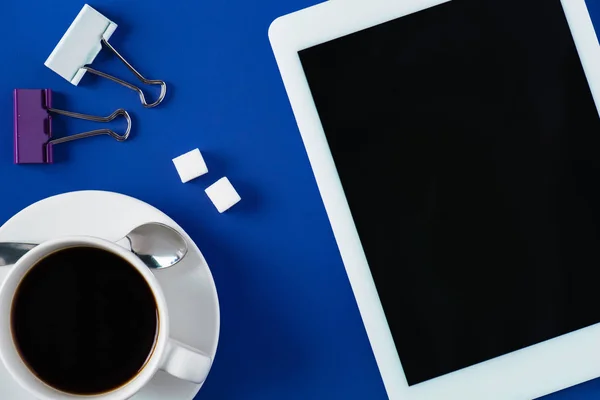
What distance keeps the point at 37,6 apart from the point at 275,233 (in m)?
0.31

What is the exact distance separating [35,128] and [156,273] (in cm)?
19

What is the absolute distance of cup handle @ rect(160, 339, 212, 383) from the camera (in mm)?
460

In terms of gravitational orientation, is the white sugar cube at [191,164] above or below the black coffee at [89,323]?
above

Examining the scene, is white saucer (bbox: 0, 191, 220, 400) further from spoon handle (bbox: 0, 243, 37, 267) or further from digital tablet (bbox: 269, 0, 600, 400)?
digital tablet (bbox: 269, 0, 600, 400)

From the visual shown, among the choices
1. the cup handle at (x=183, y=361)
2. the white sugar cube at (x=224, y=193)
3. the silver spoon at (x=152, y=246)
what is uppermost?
the white sugar cube at (x=224, y=193)

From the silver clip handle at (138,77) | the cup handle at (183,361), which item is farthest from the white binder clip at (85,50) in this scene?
the cup handle at (183,361)

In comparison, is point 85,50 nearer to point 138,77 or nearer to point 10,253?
point 138,77

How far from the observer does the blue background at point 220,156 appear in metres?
0.59

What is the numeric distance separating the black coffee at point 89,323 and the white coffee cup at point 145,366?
0.07ft

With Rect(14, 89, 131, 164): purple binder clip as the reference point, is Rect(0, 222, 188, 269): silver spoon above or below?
below

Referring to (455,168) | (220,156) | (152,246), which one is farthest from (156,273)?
(455,168)

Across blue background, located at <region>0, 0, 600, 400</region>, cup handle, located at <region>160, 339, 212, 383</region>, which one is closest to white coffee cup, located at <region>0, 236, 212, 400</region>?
cup handle, located at <region>160, 339, 212, 383</region>

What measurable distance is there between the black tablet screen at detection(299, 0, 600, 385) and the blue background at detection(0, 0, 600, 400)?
55mm

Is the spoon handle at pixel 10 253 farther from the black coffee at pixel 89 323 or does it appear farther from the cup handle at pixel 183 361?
the cup handle at pixel 183 361
